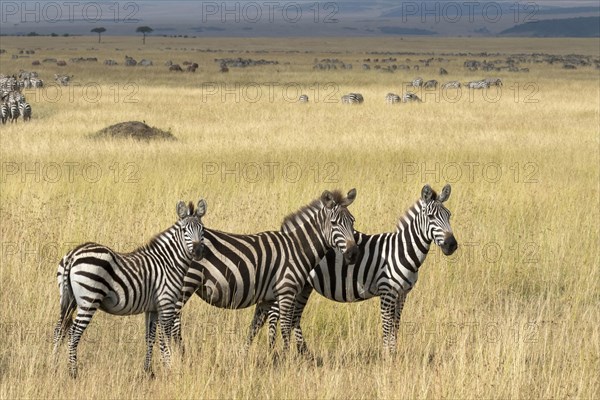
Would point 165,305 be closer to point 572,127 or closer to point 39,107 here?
point 572,127

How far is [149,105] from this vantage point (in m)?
33.3

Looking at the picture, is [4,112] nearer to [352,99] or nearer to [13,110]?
[13,110]

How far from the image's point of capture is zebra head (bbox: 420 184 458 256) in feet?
20.6

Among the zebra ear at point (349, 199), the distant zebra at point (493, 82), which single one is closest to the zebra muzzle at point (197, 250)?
the zebra ear at point (349, 199)

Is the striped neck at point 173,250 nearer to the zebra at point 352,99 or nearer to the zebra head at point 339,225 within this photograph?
the zebra head at point 339,225

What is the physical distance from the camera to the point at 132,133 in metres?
22.4

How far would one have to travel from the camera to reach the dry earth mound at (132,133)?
22203 mm

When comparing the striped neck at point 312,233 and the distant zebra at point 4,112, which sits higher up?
the distant zebra at point 4,112

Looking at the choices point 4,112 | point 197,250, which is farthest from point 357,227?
point 4,112

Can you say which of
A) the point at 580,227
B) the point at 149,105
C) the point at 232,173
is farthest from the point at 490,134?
the point at 149,105

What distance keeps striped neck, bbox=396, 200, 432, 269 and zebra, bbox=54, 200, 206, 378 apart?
167 centimetres

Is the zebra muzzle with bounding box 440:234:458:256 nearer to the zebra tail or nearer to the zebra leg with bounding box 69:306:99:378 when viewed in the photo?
the zebra leg with bounding box 69:306:99:378

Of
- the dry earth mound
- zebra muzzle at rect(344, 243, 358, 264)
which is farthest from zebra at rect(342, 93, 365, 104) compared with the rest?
zebra muzzle at rect(344, 243, 358, 264)

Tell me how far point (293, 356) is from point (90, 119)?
2174 cm
